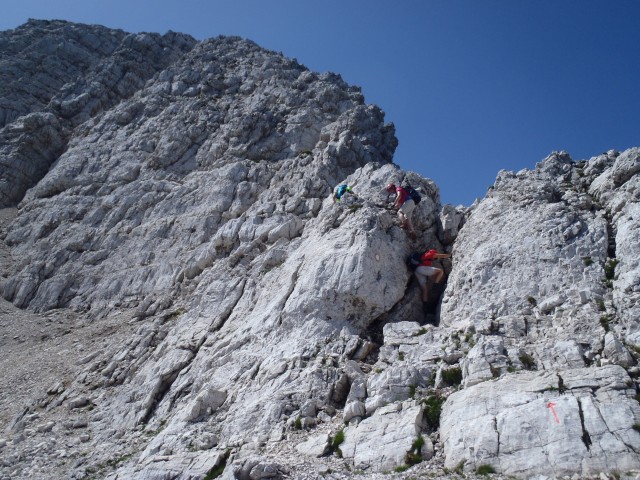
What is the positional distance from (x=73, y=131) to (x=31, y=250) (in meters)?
23.2

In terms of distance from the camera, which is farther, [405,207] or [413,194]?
[413,194]

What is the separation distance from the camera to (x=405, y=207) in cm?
3008

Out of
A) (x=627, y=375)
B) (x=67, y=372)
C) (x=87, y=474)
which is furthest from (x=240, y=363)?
(x=627, y=375)

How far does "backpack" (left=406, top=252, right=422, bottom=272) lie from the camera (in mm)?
26938

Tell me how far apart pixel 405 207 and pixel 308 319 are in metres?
9.82

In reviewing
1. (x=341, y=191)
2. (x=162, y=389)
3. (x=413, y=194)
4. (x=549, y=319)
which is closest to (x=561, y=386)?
(x=549, y=319)

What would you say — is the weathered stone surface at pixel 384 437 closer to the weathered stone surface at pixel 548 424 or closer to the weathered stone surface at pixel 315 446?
the weathered stone surface at pixel 315 446

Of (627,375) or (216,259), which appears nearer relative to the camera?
(627,375)

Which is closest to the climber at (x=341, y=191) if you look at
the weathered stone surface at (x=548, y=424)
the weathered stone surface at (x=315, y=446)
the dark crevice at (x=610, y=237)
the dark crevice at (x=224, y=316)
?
the dark crevice at (x=224, y=316)

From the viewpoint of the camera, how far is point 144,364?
1163 inches

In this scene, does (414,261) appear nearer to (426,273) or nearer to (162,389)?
(426,273)

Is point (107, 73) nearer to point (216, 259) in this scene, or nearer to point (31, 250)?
point (31, 250)

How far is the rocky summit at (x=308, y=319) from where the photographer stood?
15.8 meters

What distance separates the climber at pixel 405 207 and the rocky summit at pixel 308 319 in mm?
797
